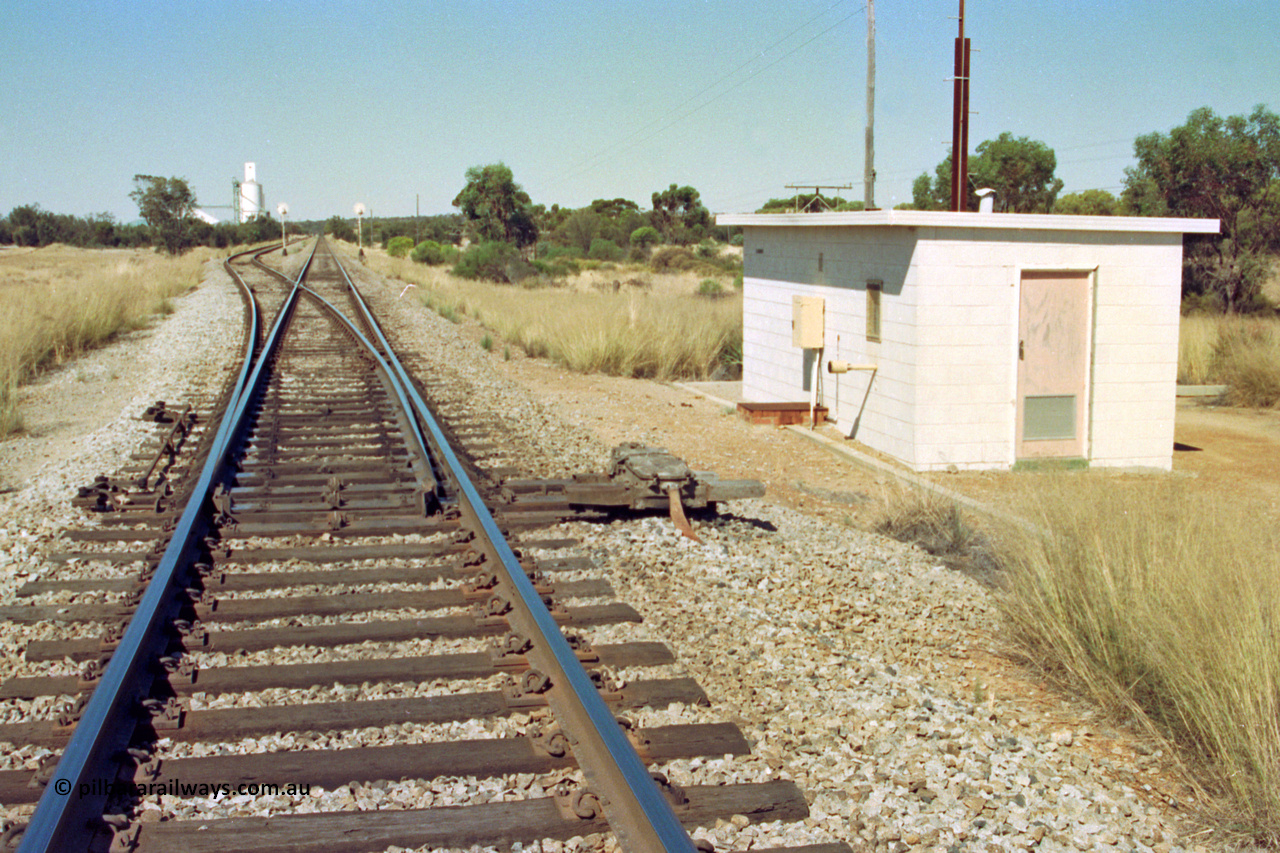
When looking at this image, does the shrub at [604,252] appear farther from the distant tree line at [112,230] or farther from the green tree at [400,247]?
the distant tree line at [112,230]

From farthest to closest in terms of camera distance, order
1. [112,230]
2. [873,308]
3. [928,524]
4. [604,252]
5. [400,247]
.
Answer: [112,230] → [400,247] → [604,252] → [873,308] → [928,524]

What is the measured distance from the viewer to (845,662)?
496 centimetres

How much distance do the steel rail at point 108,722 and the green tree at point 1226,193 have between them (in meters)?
27.9

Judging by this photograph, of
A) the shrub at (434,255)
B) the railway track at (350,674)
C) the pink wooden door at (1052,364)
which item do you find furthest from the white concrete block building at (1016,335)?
the shrub at (434,255)

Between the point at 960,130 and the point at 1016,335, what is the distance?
475 centimetres

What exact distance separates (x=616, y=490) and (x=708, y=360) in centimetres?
1226

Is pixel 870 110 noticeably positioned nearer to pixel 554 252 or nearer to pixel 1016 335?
pixel 1016 335

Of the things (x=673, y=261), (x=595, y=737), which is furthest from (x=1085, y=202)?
(x=595, y=737)

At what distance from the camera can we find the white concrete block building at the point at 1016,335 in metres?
11.2

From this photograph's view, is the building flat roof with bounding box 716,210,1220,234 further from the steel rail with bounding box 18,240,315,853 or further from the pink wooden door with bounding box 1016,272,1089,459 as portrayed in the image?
the steel rail with bounding box 18,240,315,853

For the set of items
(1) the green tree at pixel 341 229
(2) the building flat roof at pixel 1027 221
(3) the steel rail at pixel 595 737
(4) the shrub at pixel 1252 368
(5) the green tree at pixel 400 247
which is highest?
(1) the green tree at pixel 341 229

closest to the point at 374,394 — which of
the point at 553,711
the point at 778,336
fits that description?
the point at 778,336

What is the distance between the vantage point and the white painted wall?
36.8 ft

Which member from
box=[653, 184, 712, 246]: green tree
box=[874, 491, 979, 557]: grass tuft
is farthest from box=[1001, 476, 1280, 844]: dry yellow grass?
box=[653, 184, 712, 246]: green tree
